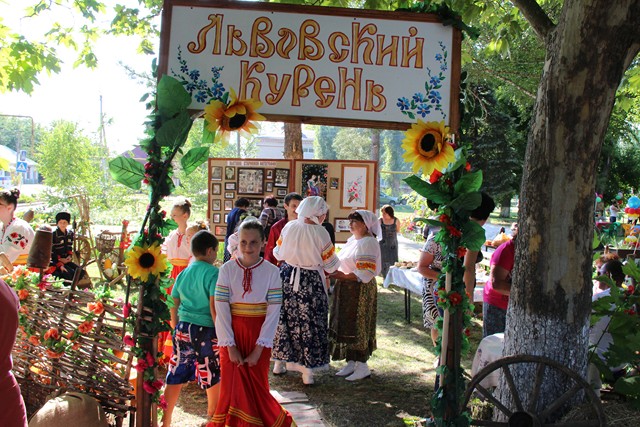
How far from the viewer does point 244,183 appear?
10.8 metres

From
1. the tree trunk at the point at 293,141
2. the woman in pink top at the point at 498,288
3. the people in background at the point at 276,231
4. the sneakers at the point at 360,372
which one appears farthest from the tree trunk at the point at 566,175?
the tree trunk at the point at 293,141

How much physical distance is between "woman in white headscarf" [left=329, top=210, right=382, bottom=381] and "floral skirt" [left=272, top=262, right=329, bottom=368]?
0.35 m

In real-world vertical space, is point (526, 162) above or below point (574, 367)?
above

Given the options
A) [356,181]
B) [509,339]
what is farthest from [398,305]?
[509,339]

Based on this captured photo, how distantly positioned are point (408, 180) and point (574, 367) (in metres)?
1.65

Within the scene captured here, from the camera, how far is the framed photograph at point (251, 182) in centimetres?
1071

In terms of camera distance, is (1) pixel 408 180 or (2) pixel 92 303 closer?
(1) pixel 408 180

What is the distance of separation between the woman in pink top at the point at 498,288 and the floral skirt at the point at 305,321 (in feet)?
5.38

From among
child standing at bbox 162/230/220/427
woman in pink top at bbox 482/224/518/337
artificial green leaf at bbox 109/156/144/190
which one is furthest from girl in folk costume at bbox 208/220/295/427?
woman in pink top at bbox 482/224/518/337

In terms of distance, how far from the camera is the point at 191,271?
4.70 metres

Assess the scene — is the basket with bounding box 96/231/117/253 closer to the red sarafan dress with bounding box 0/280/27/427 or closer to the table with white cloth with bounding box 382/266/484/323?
the table with white cloth with bounding box 382/266/484/323

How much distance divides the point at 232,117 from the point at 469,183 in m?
1.44

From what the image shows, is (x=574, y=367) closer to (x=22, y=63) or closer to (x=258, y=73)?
(x=258, y=73)

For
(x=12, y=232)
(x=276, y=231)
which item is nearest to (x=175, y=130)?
(x=12, y=232)
